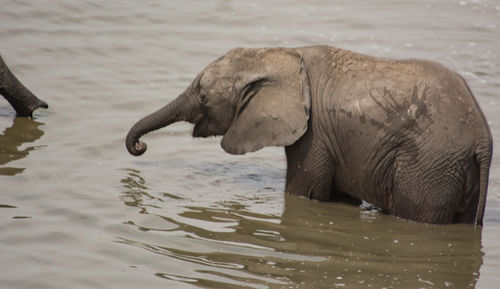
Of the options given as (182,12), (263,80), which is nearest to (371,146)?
(263,80)

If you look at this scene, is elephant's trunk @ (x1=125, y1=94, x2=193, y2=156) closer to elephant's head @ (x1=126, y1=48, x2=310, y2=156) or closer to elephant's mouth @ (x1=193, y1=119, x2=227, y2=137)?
elephant's head @ (x1=126, y1=48, x2=310, y2=156)

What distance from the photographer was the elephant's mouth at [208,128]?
8.95 m

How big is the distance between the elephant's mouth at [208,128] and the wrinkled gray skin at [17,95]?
309cm

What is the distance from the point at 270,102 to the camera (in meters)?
8.47

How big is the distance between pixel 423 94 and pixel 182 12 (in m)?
9.36

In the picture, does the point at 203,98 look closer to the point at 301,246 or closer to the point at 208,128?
Answer: the point at 208,128

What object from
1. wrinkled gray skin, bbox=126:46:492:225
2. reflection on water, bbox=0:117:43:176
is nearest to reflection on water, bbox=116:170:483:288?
wrinkled gray skin, bbox=126:46:492:225

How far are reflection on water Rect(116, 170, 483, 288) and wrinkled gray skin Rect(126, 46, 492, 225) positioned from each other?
0.84ft

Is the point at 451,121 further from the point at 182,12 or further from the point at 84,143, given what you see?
the point at 182,12

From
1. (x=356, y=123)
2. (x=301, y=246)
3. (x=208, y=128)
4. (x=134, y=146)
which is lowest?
(x=301, y=246)

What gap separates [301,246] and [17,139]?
4250mm

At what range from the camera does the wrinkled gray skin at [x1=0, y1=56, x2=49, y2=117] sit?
11297 mm

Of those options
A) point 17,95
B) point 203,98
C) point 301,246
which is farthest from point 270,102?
point 17,95

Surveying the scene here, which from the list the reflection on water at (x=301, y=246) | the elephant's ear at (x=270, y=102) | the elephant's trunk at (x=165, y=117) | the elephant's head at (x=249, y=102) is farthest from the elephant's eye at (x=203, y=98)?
the reflection on water at (x=301, y=246)
